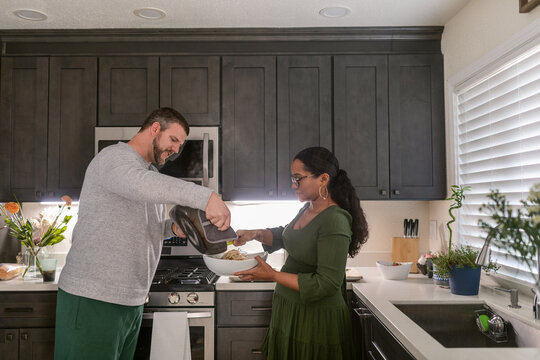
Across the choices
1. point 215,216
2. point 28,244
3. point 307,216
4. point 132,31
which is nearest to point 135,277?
point 215,216

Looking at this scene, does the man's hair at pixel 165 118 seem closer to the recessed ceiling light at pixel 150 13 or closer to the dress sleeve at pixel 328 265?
the dress sleeve at pixel 328 265

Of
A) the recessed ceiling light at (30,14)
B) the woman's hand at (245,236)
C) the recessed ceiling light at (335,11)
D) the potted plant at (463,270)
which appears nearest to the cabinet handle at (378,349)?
the potted plant at (463,270)

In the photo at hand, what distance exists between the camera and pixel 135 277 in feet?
5.88

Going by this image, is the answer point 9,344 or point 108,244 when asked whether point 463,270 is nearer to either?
point 108,244

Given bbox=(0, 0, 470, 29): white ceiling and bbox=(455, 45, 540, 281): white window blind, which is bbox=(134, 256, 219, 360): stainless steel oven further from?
bbox=(0, 0, 470, 29): white ceiling

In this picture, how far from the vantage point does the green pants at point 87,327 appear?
1.73 metres

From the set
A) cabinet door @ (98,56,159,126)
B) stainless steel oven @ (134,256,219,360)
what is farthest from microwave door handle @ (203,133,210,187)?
stainless steel oven @ (134,256,219,360)

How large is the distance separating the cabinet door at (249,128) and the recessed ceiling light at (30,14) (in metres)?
1.16

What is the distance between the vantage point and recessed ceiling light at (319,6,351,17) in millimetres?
2547

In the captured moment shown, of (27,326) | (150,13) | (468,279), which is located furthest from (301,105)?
(27,326)

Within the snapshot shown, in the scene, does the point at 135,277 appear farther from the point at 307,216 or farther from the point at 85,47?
the point at 85,47

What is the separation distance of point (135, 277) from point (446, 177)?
2.05 metres

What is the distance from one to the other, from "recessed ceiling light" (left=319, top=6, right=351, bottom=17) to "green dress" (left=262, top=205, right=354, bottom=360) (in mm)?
1345

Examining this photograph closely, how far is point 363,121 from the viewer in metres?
2.81
